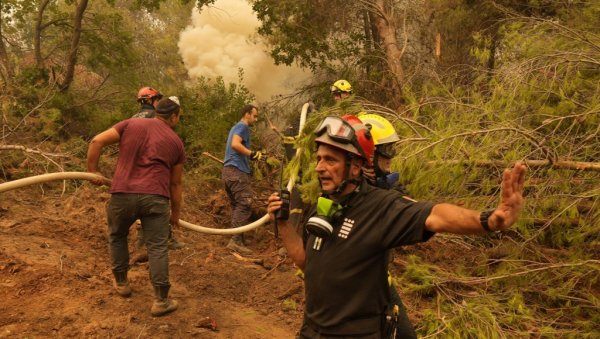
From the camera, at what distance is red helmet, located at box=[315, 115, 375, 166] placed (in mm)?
2254

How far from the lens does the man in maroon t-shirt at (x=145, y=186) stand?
4.12 m

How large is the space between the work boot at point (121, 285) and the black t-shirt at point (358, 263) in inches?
109

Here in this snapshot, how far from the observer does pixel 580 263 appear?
451 cm

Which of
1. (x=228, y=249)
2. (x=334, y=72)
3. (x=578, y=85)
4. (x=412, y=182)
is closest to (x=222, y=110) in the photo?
(x=334, y=72)

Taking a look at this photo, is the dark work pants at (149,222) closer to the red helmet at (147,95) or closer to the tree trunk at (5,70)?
the red helmet at (147,95)

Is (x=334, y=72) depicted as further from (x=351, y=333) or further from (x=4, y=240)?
(x=351, y=333)

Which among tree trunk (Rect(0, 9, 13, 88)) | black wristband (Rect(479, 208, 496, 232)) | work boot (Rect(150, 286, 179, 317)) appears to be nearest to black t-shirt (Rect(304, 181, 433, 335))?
black wristband (Rect(479, 208, 496, 232))

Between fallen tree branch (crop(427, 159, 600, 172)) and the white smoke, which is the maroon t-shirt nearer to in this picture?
fallen tree branch (crop(427, 159, 600, 172))

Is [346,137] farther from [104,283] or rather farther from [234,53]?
[234,53]

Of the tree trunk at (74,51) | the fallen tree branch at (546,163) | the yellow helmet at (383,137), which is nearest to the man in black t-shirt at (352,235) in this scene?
the yellow helmet at (383,137)

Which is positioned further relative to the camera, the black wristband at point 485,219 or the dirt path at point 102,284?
the dirt path at point 102,284

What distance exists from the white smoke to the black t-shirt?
38.9 ft

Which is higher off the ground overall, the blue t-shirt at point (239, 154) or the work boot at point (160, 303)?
the blue t-shirt at point (239, 154)

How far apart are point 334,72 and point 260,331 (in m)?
8.05
